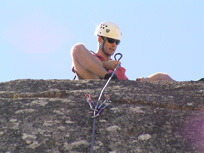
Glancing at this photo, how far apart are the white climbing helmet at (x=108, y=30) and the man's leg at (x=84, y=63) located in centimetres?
128

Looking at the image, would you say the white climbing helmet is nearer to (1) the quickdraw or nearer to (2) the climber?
(2) the climber

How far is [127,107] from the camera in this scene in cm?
553

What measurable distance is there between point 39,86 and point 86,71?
171 cm

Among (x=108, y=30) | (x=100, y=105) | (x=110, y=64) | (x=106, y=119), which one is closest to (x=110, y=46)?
(x=108, y=30)

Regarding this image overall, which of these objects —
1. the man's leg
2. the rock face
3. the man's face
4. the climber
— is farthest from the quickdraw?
the man's face

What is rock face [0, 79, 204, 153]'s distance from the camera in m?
4.72

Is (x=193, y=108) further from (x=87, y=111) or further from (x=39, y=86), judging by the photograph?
(x=39, y=86)

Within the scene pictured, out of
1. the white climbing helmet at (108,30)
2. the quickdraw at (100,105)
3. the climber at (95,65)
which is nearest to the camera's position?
the quickdraw at (100,105)

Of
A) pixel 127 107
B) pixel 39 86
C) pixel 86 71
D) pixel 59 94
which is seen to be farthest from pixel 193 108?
pixel 86 71

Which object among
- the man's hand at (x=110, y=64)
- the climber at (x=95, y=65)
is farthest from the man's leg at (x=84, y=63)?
the man's hand at (x=110, y=64)

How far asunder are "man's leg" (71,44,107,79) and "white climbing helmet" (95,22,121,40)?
1.28 m

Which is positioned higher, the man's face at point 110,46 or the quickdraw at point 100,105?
the man's face at point 110,46

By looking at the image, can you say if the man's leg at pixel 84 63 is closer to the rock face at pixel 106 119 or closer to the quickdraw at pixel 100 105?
the rock face at pixel 106 119

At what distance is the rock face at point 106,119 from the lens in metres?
4.72
